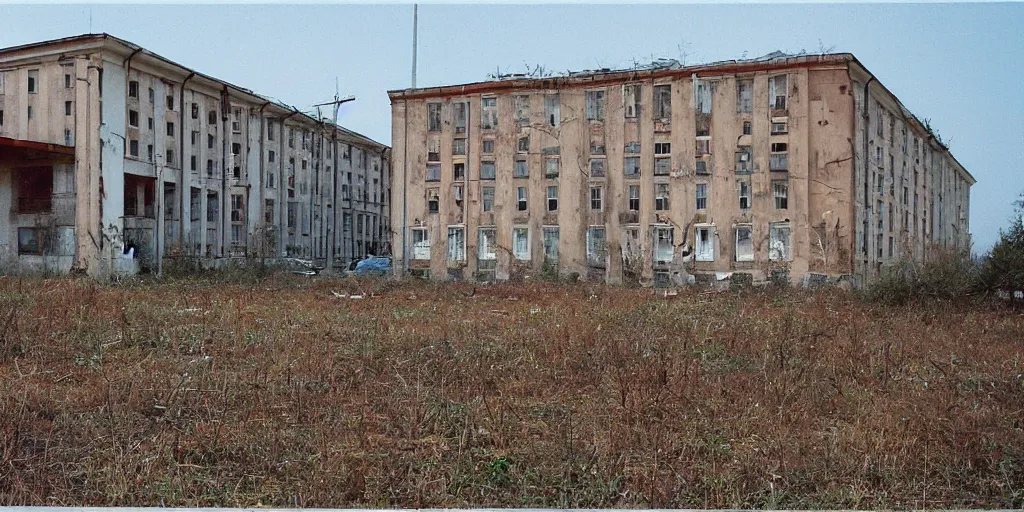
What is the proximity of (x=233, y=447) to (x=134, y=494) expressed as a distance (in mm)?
1063

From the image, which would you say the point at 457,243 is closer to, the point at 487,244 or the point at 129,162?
the point at 487,244

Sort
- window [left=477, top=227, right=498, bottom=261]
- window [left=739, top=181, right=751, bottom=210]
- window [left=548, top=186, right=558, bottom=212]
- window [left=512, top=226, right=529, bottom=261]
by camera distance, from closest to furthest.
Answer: window [left=739, top=181, right=751, bottom=210]
window [left=548, top=186, right=558, bottom=212]
window [left=512, top=226, right=529, bottom=261]
window [left=477, top=227, right=498, bottom=261]

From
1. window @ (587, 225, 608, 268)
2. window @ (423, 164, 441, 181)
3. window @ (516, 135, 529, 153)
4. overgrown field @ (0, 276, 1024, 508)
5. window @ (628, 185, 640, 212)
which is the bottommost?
overgrown field @ (0, 276, 1024, 508)

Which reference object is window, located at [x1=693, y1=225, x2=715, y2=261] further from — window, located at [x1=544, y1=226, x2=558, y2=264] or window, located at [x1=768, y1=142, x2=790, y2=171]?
window, located at [x1=544, y1=226, x2=558, y2=264]

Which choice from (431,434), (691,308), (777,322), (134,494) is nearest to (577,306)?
(691,308)

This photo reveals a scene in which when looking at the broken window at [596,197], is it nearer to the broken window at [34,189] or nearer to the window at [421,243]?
the window at [421,243]

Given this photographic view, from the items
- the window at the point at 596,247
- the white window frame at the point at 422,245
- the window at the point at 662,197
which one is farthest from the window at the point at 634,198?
the white window frame at the point at 422,245

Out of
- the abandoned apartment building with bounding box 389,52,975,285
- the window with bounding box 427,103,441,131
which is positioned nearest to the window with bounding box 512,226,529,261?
the abandoned apartment building with bounding box 389,52,975,285

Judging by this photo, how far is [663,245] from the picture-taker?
31172 mm

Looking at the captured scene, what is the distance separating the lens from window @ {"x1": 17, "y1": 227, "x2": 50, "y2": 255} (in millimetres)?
30406

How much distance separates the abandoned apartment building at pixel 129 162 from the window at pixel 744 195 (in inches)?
846

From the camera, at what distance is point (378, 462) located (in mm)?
5680

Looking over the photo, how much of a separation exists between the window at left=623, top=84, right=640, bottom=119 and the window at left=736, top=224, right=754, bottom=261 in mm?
6337

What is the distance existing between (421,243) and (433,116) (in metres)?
5.75
